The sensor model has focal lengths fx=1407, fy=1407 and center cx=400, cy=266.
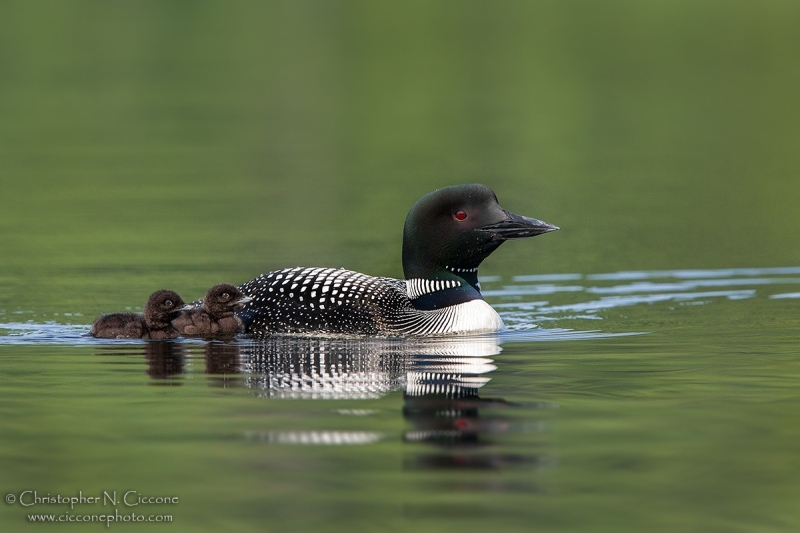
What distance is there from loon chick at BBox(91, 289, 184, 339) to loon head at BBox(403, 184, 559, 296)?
1523mm

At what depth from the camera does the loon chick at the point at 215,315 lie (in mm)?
8562

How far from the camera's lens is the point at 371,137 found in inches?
971

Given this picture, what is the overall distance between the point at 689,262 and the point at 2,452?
7.42m

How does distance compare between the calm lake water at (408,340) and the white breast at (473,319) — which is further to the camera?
the white breast at (473,319)

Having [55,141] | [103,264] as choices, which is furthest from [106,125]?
[103,264]

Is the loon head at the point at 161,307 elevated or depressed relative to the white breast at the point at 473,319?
elevated

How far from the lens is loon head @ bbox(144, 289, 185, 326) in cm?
852

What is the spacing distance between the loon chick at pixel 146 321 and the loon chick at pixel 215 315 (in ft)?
0.34

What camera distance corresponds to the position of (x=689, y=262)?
11758 mm

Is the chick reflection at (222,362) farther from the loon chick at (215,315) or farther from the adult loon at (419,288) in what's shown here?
the adult loon at (419,288)

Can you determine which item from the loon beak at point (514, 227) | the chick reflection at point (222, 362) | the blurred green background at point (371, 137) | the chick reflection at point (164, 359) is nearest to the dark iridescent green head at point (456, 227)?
the loon beak at point (514, 227)

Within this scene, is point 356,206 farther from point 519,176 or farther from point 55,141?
point 55,141

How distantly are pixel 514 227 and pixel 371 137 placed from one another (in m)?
16.1

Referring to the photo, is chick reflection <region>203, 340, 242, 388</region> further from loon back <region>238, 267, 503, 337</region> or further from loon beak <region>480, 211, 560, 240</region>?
loon beak <region>480, 211, 560, 240</region>
